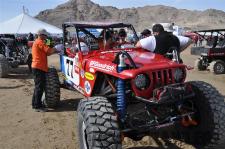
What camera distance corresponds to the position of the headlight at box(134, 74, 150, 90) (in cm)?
511

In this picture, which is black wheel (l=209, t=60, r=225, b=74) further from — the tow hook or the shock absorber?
the shock absorber

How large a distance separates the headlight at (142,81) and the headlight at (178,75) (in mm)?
451

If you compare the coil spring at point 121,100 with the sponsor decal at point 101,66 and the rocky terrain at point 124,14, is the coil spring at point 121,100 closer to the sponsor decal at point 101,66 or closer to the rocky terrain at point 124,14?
the sponsor decal at point 101,66

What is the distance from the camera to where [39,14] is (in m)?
135

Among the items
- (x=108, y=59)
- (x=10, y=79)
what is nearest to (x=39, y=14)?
(x=10, y=79)

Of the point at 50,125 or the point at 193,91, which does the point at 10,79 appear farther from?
the point at 193,91

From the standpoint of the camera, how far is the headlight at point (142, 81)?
16.8 feet

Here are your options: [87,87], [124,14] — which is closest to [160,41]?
[87,87]

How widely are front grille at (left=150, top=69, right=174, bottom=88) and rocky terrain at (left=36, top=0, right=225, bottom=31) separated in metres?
116

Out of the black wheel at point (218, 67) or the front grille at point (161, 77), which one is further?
the black wheel at point (218, 67)

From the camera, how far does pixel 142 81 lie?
5129mm

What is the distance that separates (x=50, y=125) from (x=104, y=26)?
7.03 ft

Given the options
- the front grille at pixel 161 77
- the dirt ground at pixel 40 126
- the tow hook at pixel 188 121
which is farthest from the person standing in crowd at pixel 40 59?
the tow hook at pixel 188 121

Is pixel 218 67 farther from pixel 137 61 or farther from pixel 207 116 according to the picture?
pixel 207 116
